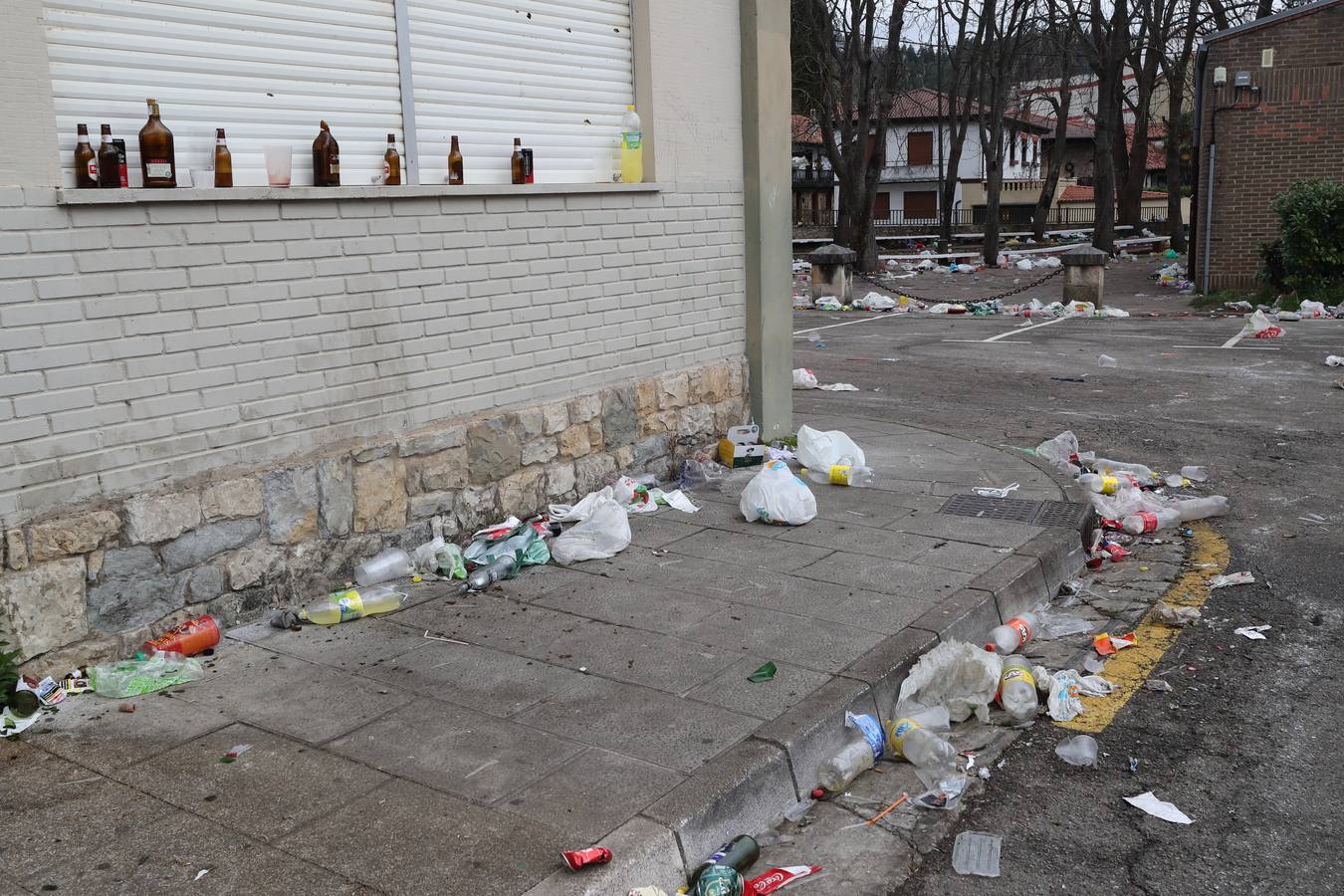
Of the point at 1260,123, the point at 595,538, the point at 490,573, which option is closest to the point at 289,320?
the point at 490,573

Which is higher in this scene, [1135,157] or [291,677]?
[1135,157]

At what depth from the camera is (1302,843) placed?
358 centimetres

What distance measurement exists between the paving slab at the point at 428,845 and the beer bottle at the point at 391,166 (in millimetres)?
3450

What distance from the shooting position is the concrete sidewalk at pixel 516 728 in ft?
11.0

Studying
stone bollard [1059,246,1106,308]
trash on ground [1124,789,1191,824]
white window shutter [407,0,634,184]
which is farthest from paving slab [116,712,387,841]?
stone bollard [1059,246,1106,308]

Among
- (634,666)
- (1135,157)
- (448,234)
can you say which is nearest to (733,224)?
(448,234)

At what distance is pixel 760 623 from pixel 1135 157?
40.9m

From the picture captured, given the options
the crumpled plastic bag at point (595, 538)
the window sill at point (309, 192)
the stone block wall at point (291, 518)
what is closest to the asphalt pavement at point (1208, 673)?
the crumpled plastic bag at point (595, 538)

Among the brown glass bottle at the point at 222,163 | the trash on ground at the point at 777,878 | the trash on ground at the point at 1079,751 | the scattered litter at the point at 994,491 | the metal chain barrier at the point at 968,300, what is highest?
the brown glass bottle at the point at 222,163

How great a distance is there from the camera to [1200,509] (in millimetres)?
7320

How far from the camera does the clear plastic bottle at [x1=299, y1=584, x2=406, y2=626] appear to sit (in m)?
5.32

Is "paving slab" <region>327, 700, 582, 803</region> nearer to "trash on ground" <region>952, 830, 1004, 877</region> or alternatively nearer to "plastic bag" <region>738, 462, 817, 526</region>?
"trash on ground" <region>952, 830, 1004, 877</region>

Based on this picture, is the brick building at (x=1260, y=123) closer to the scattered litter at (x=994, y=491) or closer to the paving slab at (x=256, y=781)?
the scattered litter at (x=994, y=491)

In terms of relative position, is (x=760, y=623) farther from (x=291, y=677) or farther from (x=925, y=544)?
(x=291, y=677)
